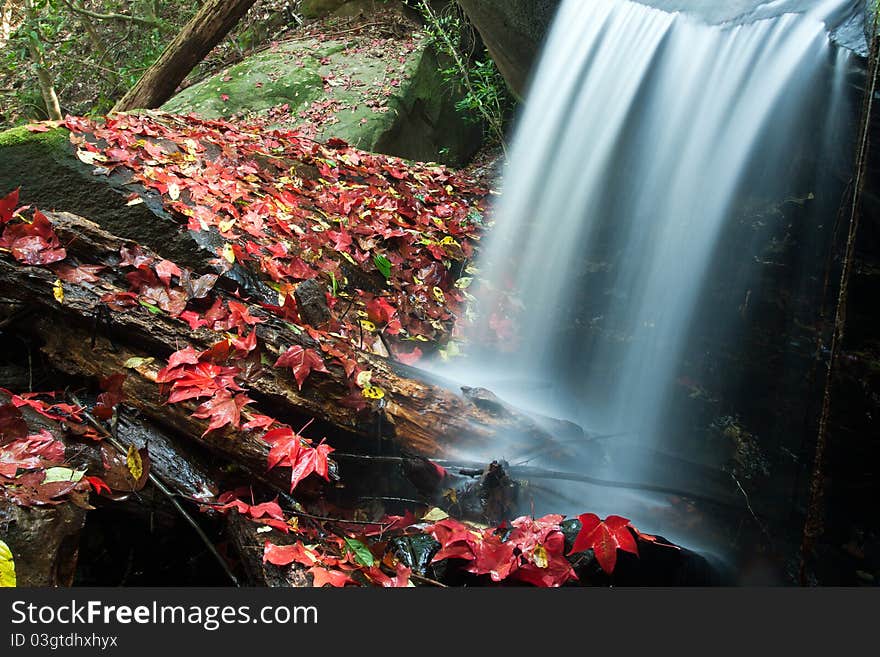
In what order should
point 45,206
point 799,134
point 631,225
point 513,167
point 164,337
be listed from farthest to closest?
point 513,167
point 631,225
point 799,134
point 45,206
point 164,337

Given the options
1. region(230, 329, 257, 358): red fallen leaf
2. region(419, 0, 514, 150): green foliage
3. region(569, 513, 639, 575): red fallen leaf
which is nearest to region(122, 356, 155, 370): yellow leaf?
region(230, 329, 257, 358): red fallen leaf

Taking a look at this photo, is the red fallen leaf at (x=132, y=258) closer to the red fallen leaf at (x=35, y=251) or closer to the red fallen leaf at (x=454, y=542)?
the red fallen leaf at (x=35, y=251)

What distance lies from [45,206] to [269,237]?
115cm

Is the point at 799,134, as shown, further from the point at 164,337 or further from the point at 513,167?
the point at 164,337

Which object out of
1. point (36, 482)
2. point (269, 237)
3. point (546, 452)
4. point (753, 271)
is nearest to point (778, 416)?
point (753, 271)

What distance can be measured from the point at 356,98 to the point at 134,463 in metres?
6.07

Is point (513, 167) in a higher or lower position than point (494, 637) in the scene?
higher

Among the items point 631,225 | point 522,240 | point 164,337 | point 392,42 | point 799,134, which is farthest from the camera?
point 392,42

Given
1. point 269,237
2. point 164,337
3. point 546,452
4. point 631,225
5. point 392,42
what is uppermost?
point 392,42

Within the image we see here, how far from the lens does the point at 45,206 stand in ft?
10.2

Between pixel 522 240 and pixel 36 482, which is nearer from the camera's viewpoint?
pixel 36 482

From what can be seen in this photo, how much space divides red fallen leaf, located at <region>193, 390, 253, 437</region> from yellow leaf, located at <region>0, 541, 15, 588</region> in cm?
68

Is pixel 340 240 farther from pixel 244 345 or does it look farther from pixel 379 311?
pixel 244 345

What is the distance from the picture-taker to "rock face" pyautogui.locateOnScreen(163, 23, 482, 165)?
6730mm
